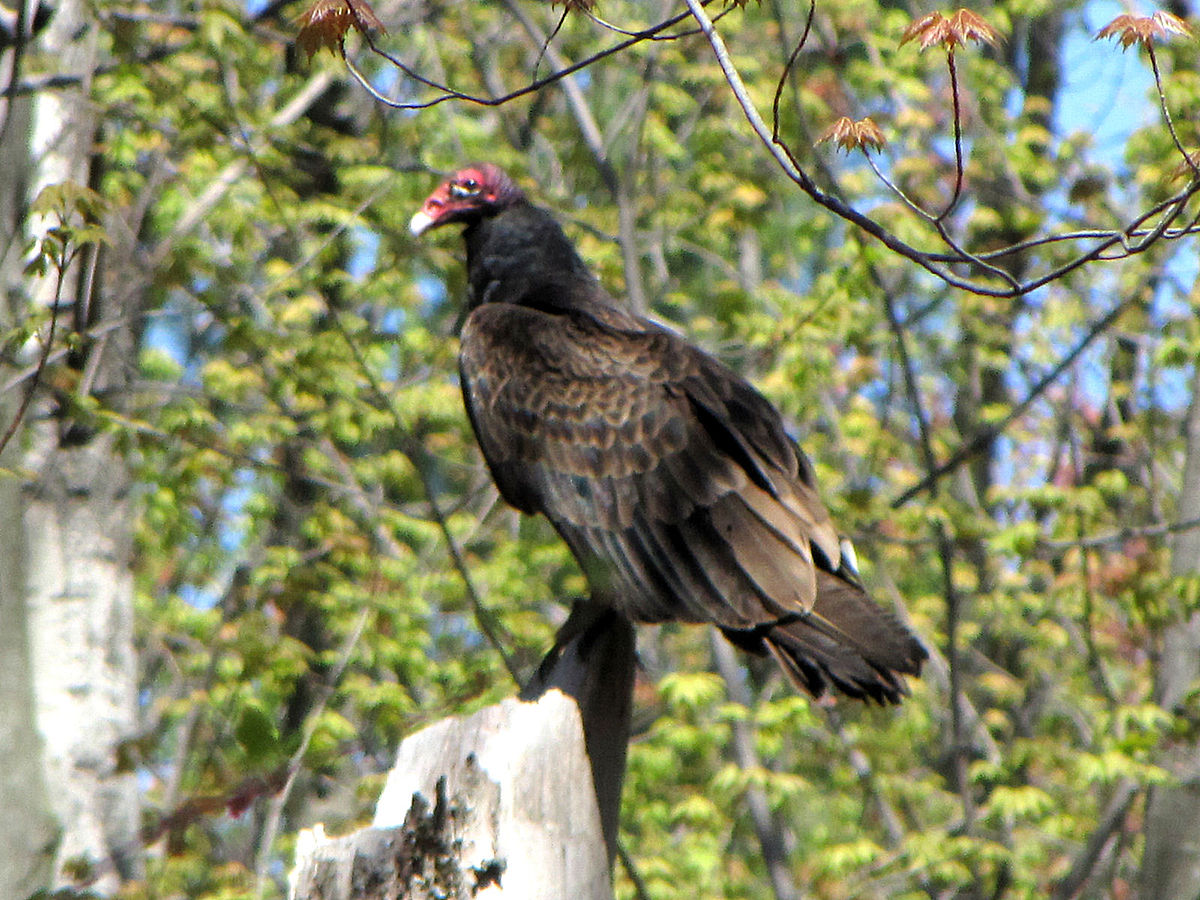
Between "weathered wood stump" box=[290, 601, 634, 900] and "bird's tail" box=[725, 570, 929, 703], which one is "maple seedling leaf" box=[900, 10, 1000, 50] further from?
"weathered wood stump" box=[290, 601, 634, 900]

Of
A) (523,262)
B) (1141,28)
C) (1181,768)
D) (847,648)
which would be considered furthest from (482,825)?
(1181,768)

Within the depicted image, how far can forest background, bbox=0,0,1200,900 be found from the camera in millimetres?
4648

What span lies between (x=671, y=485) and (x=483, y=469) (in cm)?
271

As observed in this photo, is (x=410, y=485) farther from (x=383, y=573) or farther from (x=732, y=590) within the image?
(x=732, y=590)

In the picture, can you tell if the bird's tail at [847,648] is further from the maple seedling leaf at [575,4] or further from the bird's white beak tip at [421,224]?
the bird's white beak tip at [421,224]

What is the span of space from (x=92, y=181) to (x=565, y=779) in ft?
11.1

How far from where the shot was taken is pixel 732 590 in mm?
2844

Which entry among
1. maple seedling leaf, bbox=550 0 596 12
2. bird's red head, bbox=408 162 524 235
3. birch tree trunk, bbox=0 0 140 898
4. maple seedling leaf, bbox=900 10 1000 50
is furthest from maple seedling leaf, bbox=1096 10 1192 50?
birch tree trunk, bbox=0 0 140 898

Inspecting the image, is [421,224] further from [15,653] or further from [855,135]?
[855,135]

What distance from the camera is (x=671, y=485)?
10.2 feet

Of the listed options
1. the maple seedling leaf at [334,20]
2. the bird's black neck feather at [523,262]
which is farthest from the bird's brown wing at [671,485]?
the maple seedling leaf at [334,20]

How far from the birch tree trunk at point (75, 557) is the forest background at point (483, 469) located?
0.05 ft

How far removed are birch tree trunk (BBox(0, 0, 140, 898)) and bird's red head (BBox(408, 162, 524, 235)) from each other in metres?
1.10

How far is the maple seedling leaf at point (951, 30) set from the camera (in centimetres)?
225
